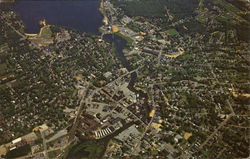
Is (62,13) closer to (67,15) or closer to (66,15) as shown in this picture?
(66,15)

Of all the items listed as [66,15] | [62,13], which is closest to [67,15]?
[66,15]

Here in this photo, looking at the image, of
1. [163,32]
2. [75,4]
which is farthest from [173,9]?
[75,4]

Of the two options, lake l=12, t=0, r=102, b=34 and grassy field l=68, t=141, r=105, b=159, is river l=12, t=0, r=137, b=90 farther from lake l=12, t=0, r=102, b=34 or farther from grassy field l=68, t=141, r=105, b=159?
grassy field l=68, t=141, r=105, b=159

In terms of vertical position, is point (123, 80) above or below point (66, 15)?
below

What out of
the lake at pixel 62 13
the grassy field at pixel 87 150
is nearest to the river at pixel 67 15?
the lake at pixel 62 13

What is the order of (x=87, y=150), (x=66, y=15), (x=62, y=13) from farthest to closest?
1. (x=62, y=13)
2. (x=66, y=15)
3. (x=87, y=150)

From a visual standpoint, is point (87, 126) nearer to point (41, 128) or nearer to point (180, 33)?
point (41, 128)

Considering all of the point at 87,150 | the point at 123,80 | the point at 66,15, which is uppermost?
the point at 66,15

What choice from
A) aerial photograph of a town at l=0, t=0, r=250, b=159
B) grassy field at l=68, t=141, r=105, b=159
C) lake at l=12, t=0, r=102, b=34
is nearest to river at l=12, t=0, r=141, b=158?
lake at l=12, t=0, r=102, b=34
